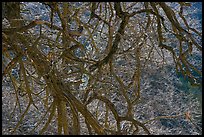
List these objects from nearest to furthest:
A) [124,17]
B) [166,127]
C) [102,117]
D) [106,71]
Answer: [124,17]
[106,71]
[102,117]
[166,127]

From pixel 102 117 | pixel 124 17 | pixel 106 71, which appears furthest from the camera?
pixel 102 117

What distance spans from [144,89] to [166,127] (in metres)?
0.36

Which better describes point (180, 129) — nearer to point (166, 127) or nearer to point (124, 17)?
point (166, 127)

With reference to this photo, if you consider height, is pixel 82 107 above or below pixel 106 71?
below

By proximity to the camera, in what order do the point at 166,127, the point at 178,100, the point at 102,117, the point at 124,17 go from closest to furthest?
the point at 124,17 < the point at 102,117 < the point at 166,127 < the point at 178,100

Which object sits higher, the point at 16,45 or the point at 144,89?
the point at 144,89

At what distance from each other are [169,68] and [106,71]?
1.72 metres

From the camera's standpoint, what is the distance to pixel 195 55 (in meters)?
2.74

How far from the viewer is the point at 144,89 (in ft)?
8.99

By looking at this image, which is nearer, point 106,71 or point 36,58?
point 36,58

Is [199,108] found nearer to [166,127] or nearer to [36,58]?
[166,127]

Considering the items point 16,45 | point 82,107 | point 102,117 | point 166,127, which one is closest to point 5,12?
point 16,45

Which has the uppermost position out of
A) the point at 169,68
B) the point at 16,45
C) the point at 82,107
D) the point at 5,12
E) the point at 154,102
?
the point at 169,68

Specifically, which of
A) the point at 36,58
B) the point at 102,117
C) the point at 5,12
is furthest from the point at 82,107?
the point at 102,117
